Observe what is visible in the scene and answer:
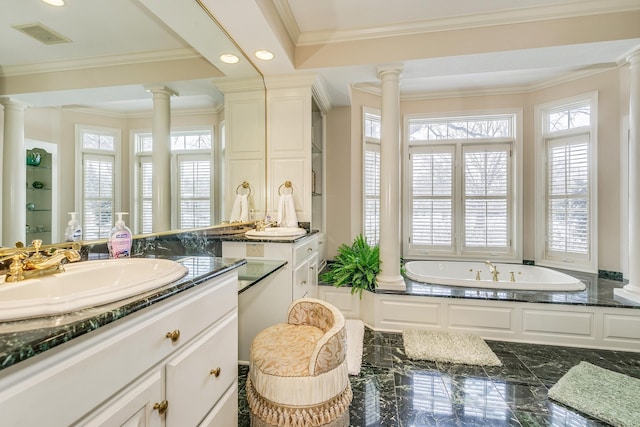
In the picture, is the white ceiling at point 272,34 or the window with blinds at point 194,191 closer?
the white ceiling at point 272,34

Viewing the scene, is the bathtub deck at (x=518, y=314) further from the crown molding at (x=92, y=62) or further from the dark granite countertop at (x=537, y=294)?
the crown molding at (x=92, y=62)

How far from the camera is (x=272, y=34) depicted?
7.29 ft

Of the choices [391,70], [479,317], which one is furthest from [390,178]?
[479,317]

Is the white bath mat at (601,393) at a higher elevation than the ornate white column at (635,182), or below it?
below

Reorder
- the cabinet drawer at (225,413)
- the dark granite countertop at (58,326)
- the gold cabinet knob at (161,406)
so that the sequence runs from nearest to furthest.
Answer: the dark granite countertop at (58,326), the gold cabinet knob at (161,406), the cabinet drawer at (225,413)

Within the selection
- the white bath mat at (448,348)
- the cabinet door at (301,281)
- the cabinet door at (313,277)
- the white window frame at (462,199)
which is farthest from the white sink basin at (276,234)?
the white window frame at (462,199)

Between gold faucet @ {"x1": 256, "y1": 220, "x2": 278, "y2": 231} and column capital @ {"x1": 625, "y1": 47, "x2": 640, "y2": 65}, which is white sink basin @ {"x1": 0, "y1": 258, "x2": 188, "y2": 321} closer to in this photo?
gold faucet @ {"x1": 256, "y1": 220, "x2": 278, "y2": 231}

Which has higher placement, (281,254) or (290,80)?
(290,80)

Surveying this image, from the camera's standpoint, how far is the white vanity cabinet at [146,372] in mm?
550

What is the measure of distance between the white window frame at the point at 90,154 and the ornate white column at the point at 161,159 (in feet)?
0.69

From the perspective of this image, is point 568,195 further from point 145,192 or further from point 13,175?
point 13,175

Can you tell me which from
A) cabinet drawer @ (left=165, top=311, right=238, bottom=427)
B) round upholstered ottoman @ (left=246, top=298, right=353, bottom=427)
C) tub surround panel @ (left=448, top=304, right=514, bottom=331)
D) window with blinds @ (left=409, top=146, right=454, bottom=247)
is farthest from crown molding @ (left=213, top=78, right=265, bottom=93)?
tub surround panel @ (left=448, top=304, right=514, bottom=331)

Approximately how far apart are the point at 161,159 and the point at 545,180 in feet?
14.3

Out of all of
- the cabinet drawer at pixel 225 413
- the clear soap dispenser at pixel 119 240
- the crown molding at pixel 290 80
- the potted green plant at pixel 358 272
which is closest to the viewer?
the cabinet drawer at pixel 225 413
